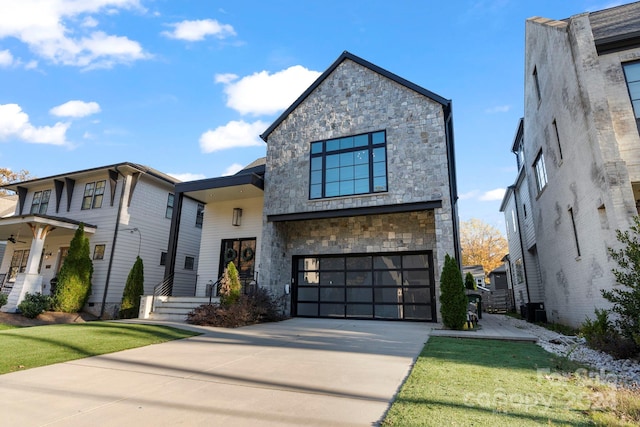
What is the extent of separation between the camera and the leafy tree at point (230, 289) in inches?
388

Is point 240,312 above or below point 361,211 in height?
below

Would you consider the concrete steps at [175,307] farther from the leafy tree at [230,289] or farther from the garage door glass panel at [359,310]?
the garage door glass panel at [359,310]

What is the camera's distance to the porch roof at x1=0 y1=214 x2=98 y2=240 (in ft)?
45.2

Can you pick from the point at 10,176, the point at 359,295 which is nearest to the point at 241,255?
the point at 359,295

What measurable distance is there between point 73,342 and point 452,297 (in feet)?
28.7

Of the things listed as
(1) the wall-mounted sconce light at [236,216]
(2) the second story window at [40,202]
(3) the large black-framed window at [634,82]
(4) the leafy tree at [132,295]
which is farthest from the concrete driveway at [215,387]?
(2) the second story window at [40,202]

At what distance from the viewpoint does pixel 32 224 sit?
13.9 meters

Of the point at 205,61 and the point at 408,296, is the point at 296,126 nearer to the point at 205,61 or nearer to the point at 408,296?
the point at 205,61

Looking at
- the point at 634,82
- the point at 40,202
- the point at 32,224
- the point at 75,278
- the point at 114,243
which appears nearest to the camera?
the point at 634,82

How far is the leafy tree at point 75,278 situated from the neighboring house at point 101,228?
77 cm

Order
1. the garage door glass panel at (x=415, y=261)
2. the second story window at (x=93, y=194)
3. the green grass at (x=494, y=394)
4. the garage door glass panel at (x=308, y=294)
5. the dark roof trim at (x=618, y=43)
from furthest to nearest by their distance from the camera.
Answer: the second story window at (x=93, y=194), the garage door glass panel at (x=308, y=294), the garage door glass panel at (x=415, y=261), the dark roof trim at (x=618, y=43), the green grass at (x=494, y=394)

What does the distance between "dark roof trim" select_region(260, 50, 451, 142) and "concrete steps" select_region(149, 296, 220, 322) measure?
6.86 meters

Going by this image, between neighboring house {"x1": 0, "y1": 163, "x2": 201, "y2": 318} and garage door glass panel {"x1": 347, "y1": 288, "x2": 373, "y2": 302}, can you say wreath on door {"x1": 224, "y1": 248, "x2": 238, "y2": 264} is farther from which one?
garage door glass panel {"x1": 347, "y1": 288, "x2": 373, "y2": 302}

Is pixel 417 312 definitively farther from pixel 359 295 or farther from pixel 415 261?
pixel 359 295
